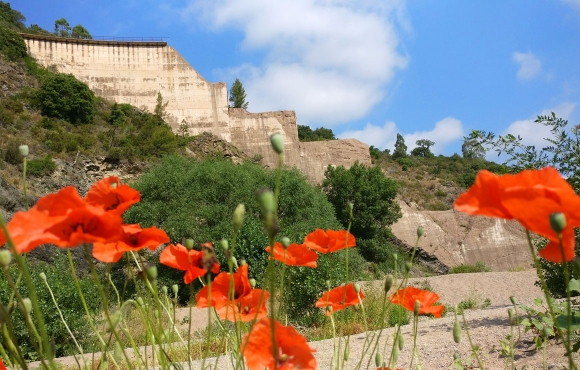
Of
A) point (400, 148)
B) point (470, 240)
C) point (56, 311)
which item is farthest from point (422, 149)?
point (56, 311)

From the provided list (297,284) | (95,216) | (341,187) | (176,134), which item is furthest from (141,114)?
(95,216)

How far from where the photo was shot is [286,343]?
2.54ft

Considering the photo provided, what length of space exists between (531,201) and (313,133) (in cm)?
3971

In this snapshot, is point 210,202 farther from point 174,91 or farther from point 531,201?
point 531,201

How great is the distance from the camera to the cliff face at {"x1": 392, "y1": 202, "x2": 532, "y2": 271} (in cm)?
2155

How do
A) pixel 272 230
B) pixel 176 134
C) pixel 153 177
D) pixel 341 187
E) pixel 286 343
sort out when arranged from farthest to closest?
pixel 176 134, pixel 341 187, pixel 153 177, pixel 286 343, pixel 272 230

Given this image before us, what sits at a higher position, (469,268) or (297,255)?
(297,255)

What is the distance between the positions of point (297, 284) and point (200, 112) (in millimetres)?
18319

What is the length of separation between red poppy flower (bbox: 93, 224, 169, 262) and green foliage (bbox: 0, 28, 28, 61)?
2541 centimetres

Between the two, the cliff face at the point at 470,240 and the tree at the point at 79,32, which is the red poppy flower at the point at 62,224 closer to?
the cliff face at the point at 470,240

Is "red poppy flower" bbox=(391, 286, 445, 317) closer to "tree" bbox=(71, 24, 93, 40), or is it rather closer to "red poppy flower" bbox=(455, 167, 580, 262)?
"red poppy flower" bbox=(455, 167, 580, 262)

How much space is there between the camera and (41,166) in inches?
650

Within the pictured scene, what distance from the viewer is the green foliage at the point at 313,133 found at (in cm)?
3847

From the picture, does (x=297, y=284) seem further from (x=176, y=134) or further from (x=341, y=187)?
(x=176, y=134)
